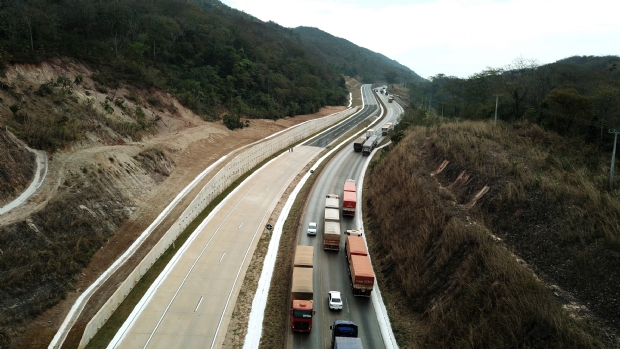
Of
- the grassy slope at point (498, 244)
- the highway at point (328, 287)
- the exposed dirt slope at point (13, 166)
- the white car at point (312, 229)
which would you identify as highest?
the exposed dirt slope at point (13, 166)

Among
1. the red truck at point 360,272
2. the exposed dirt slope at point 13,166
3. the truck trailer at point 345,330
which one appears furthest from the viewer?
the exposed dirt slope at point 13,166

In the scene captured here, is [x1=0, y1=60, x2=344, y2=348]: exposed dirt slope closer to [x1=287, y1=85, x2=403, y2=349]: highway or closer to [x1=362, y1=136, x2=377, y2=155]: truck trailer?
[x1=287, y1=85, x2=403, y2=349]: highway

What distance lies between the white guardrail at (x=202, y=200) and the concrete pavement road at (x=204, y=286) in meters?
1.65

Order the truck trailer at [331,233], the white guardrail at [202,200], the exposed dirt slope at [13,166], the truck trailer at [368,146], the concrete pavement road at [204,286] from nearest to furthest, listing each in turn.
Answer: the concrete pavement road at [204,286] < the white guardrail at [202,200] < the exposed dirt slope at [13,166] < the truck trailer at [331,233] < the truck trailer at [368,146]

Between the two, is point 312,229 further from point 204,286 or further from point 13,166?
point 13,166

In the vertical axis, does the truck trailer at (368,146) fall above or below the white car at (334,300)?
above

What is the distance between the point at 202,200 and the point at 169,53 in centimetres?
5873

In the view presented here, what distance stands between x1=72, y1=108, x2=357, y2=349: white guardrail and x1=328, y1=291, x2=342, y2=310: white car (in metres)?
15.9

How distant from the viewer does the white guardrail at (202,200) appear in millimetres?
27717

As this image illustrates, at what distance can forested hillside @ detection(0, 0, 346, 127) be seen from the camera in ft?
191

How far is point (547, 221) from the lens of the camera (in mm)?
28906

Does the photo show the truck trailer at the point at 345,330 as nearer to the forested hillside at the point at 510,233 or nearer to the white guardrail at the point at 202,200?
the forested hillside at the point at 510,233

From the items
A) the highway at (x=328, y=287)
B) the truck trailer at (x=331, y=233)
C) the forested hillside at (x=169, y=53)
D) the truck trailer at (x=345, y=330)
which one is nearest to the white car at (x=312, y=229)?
the highway at (x=328, y=287)

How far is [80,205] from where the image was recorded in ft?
118
